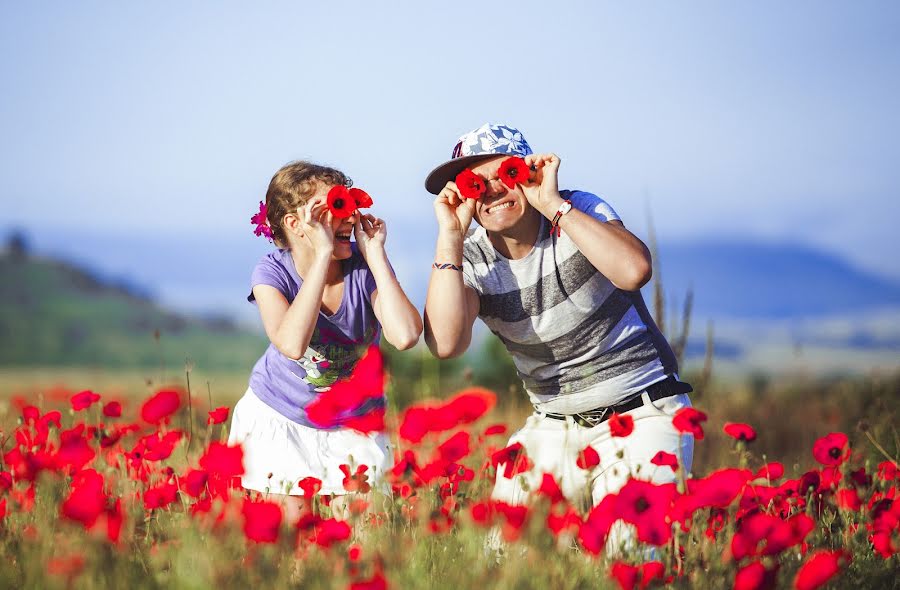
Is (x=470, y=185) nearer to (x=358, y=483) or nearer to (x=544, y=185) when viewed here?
(x=544, y=185)

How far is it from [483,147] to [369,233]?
0.59 metres

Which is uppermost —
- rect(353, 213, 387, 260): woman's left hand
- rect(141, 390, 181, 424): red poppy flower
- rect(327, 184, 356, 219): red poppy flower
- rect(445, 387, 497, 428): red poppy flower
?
rect(327, 184, 356, 219): red poppy flower

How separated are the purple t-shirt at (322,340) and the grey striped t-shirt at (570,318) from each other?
47 centimetres

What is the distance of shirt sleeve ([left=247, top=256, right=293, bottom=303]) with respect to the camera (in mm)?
3779

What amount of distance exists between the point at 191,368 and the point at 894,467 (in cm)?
306

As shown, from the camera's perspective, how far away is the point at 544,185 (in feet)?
11.9

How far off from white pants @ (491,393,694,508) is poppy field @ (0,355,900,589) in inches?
7.9

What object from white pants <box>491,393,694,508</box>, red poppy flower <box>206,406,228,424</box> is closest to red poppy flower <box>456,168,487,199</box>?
white pants <box>491,393,694,508</box>

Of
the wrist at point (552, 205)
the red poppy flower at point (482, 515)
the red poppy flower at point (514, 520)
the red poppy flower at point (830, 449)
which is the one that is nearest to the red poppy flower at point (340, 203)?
the wrist at point (552, 205)

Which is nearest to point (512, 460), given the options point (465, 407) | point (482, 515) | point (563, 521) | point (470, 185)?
point (465, 407)

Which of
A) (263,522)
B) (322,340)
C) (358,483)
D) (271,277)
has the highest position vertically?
(271,277)

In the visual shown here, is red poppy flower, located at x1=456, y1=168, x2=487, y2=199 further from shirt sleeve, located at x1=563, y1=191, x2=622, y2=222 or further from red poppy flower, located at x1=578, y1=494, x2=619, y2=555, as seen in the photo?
red poppy flower, located at x1=578, y1=494, x2=619, y2=555

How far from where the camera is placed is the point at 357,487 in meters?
3.12

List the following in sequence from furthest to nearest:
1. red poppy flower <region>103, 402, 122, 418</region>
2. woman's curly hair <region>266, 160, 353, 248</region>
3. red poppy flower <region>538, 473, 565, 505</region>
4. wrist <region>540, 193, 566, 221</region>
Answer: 1. woman's curly hair <region>266, 160, 353, 248</region>
2. red poppy flower <region>103, 402, 122, 418</region>
3. wrist <region>540, 193, 566, 221</region>
4. red poppy flower <region>538, 473, 565, 505</region>
